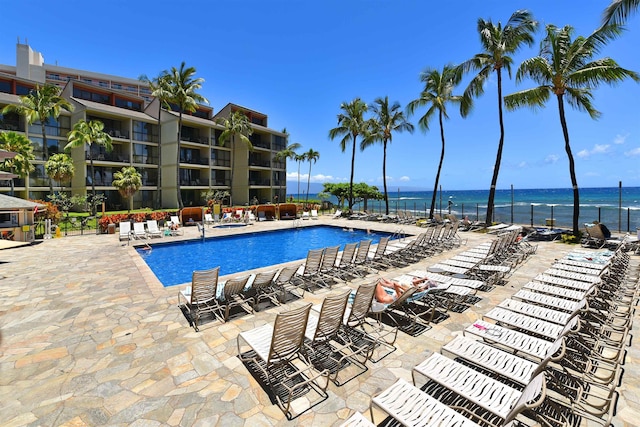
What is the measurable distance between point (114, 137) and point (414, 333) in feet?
109

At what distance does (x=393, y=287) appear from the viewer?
Result: 6090 millimetres

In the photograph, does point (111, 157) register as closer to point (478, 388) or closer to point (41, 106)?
point (41, 106)

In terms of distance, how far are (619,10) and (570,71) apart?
6.35 metres

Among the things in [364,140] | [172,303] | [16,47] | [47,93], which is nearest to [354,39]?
[364,140]

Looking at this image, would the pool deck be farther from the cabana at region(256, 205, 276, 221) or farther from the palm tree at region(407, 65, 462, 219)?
the palm tree at region(407, 65, 462, 219)

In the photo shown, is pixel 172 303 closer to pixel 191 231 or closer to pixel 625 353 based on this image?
pixel 625 353

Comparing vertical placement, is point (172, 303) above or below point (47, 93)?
below

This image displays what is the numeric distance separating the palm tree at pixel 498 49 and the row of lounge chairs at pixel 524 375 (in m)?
13.0

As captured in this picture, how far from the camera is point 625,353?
14.3 ft

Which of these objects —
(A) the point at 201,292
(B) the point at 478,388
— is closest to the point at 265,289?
(A) the point at 201,292

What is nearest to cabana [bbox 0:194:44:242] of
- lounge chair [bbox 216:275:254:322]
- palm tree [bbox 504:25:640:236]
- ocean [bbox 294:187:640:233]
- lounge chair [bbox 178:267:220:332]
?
lounge chair [bbox 178:267:220:332]

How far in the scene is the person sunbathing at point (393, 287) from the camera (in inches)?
223

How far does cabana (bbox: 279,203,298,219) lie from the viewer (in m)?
24.4

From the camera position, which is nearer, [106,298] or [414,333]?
[414,333]
